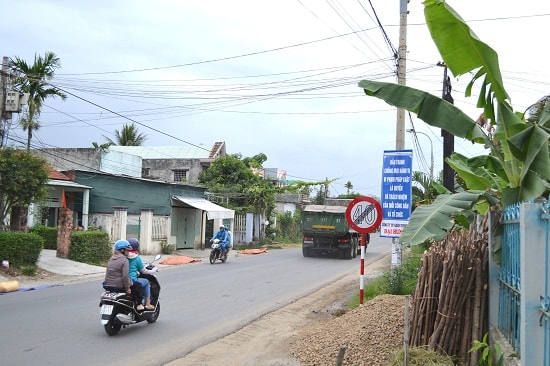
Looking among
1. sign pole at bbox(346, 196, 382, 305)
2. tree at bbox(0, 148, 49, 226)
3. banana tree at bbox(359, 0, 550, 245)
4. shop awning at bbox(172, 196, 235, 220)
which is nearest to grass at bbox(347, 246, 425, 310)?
sign pole at bbox(346, 196, 382, 305)

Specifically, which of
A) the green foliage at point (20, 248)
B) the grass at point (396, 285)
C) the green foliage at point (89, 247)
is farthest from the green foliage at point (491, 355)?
the green foliage at point (89, 247)

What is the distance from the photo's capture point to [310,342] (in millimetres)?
7695

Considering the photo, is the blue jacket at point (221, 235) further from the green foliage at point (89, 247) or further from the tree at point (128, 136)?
the tree at point (128, 136)

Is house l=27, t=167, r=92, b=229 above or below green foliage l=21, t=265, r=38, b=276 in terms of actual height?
above

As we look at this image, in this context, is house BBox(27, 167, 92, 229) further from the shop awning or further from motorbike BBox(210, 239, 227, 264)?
motorbike BBox(210, 239, 227, 264)

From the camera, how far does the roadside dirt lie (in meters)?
6.75

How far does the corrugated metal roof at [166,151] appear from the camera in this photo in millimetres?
47750

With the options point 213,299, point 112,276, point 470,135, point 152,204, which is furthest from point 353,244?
point 470,135

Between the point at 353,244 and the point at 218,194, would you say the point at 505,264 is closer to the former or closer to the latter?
the point at 353,244

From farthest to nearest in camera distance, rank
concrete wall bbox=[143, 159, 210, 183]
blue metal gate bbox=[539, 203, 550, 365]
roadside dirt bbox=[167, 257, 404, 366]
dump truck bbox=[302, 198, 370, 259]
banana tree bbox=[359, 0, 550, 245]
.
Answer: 1. concrete wall bbox=[143, 159, 210, 183]
2. dump truck bbox=[302, 198, 370, 259]
3. roadside dirt bbox=[167, 257, 404, 366]
4. banana tree bbox=[359, 0, 550, 245]
5. blue metal gate bbox=[539, 203, 550, 365]

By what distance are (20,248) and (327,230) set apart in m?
14.1

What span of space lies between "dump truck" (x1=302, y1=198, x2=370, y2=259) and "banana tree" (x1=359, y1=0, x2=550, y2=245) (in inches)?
751

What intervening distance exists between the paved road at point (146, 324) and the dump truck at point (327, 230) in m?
7.40

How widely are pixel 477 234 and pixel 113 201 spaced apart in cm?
2316
